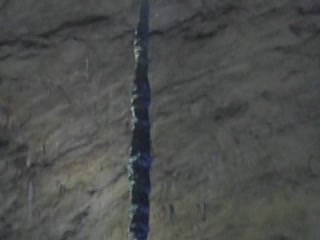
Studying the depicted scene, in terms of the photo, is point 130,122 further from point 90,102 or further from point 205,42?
point 205,42

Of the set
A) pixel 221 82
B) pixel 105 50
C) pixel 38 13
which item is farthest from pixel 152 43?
pixel 38 13

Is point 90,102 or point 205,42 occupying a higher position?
point 205,42

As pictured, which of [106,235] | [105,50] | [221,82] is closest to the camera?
[106,235]
